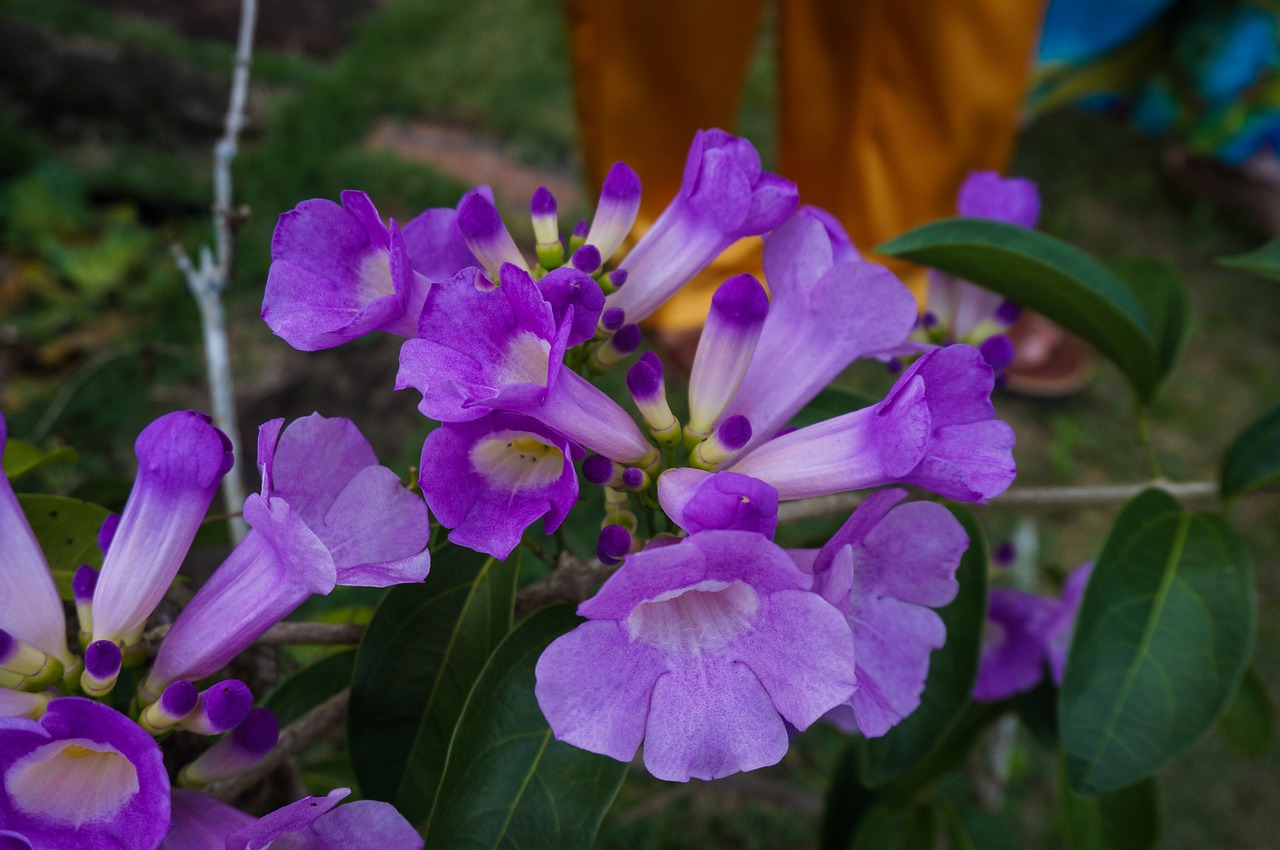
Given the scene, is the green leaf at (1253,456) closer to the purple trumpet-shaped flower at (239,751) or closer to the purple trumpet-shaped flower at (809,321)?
the purple trumpet-shaped flower at (809,321)

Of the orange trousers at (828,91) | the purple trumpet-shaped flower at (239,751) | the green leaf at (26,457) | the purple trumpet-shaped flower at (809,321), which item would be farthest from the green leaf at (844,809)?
the orange trousers at (828,91)

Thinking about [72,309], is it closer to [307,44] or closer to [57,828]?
[307,44]

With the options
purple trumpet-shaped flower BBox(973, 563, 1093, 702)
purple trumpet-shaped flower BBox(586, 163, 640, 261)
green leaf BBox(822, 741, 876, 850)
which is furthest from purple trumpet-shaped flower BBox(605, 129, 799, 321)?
green leaf BBox(822, 741, 876, 850)

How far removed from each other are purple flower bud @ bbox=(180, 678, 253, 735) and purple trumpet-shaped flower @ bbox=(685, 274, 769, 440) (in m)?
0.37

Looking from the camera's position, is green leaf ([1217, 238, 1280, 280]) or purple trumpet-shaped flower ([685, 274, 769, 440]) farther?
green leaf ([1217, 238, 1280, 280])

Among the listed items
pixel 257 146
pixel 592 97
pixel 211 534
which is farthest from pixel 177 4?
pixel 211 534

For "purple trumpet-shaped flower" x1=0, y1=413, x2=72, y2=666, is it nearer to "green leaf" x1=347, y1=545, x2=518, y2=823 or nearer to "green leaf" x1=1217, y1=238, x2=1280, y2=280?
"green leaf" x1=347, y1=545, x2=518, y2=823

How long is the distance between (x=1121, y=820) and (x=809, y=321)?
1.05m

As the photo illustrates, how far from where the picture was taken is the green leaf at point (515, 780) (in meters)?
0.75

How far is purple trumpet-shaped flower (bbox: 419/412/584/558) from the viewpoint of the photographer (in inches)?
27.4

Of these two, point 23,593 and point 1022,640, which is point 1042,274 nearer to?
point 1022,640

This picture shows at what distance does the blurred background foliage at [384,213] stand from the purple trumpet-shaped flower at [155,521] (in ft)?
3.80

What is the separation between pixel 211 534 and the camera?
118 cm

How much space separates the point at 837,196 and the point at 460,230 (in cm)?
267
